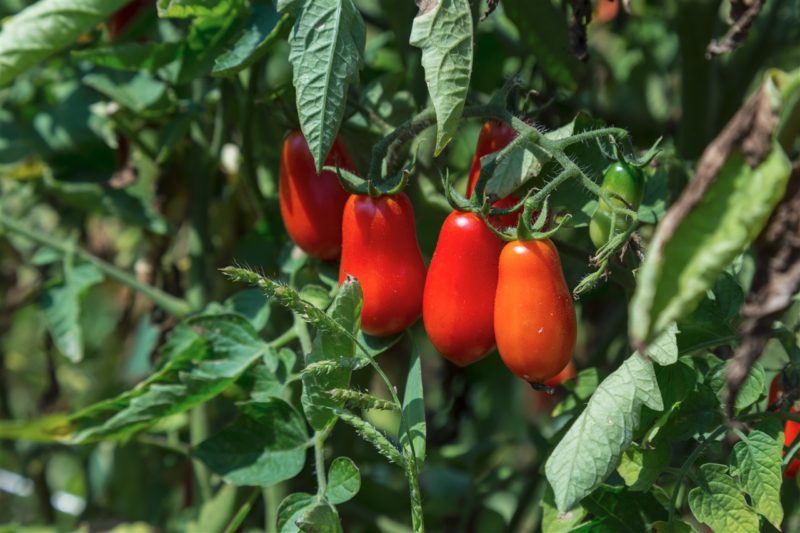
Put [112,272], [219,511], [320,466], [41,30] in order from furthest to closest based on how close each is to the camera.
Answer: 1. [112,272]
2. [219,511]
3. [41,30]
4. [320,466]

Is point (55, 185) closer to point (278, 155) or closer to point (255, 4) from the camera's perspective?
point (278, 155)

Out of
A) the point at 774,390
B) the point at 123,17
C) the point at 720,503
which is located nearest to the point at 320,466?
the point at 720,503

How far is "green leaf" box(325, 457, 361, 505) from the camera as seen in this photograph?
0.85m

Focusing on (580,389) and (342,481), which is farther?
(580,389)

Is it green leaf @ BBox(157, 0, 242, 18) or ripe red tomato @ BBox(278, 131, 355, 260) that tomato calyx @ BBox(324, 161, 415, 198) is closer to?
ripe red tomato @ BBox(278, 131, 355, 260)

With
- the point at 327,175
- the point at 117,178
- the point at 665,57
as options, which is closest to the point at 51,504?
the point at 117,178

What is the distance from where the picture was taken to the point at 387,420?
2.27 m

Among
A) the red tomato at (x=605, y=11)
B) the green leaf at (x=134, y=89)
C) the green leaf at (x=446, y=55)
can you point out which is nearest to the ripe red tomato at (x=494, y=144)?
the green leaf at (x=446, y=55)

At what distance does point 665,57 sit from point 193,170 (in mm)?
1044

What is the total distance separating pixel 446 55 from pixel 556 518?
1.45ft

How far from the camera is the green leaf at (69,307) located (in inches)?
49.0

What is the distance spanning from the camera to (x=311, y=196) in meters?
0.98

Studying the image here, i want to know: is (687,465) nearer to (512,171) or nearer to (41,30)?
(512,171)

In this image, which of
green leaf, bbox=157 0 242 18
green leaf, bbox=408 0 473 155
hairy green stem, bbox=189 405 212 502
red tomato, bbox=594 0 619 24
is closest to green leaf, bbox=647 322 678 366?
green leaf, bbox=408 0 473 155
